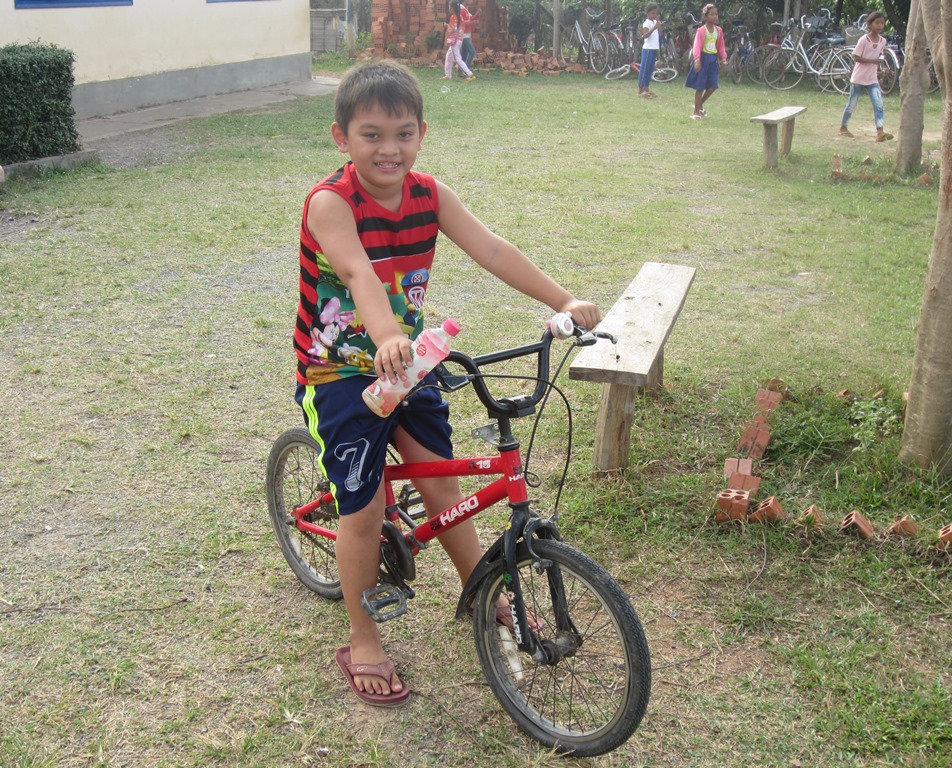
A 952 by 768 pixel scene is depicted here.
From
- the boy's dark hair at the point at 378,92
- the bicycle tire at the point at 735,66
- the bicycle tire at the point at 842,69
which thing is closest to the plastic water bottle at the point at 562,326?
the boy's dark hair at the point at 378,92

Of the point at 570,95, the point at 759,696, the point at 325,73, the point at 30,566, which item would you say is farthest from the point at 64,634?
the point at 325,73

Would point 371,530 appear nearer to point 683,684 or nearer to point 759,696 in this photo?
point 683,684

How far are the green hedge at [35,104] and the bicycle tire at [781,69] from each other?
13598 mm

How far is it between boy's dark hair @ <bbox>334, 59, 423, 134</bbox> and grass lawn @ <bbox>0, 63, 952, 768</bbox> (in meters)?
1.70

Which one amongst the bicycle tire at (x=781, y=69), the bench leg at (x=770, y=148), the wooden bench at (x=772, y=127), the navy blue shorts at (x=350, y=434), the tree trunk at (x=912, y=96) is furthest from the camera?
the bicycle tire at (x=781, y=69)

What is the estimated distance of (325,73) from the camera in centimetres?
2002

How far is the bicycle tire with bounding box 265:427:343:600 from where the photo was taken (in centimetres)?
330

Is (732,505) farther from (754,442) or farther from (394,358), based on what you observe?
(394,358)

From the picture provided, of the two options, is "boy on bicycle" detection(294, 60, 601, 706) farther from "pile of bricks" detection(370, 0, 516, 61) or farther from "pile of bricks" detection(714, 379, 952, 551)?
"pile of bricks" detection(370, 0, 516, 61)

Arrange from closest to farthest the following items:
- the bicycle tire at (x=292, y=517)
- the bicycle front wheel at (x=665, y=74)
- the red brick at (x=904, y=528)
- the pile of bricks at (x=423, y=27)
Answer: the bicycle tire at (x=292, y=517), the red brick at (x=904, y=528), the bicycle front wheel at (x=665, y=74), the pile of bricks at (x=423, y=27)

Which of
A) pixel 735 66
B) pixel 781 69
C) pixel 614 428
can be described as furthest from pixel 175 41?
pixel 614 428

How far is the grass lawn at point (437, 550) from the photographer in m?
2.77

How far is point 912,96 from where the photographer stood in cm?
984

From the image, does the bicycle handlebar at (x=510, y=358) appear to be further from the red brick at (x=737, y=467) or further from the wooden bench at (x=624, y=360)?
the red brick at (x=737, y=467)
